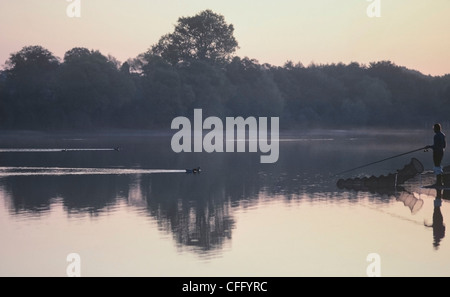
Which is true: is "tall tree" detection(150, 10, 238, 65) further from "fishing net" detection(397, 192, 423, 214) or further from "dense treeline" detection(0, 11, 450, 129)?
"fishing net" detection(397, 192, 423, 214)

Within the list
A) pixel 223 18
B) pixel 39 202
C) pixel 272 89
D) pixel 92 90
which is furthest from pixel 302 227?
pixel 223 18

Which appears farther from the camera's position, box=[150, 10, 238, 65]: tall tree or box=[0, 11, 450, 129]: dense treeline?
box=[150, 10, 238, 65]: tall tree

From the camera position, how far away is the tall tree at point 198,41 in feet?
471

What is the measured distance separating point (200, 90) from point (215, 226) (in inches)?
3815

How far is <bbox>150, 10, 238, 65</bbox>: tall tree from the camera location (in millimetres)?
143625

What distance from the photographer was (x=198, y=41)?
14488 centimetres

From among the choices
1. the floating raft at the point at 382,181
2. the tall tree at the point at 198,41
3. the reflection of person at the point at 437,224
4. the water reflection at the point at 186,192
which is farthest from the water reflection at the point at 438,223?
the tall tree at the point at 198,41

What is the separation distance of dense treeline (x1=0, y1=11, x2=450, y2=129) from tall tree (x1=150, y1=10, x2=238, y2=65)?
0.19 meters

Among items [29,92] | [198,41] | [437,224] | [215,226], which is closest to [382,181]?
[437,224]

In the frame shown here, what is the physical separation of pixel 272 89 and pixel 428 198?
106793mm

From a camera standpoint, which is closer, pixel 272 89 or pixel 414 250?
pixel 414 250

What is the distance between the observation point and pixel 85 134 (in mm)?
111000

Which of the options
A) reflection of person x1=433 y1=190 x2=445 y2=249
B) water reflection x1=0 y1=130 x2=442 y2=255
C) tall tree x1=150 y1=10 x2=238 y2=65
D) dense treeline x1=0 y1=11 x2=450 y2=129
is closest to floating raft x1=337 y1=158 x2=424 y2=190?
water reflection x1=0 y1=130 x2=442 y2=255

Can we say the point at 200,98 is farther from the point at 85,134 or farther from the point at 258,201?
the point at 258,201
